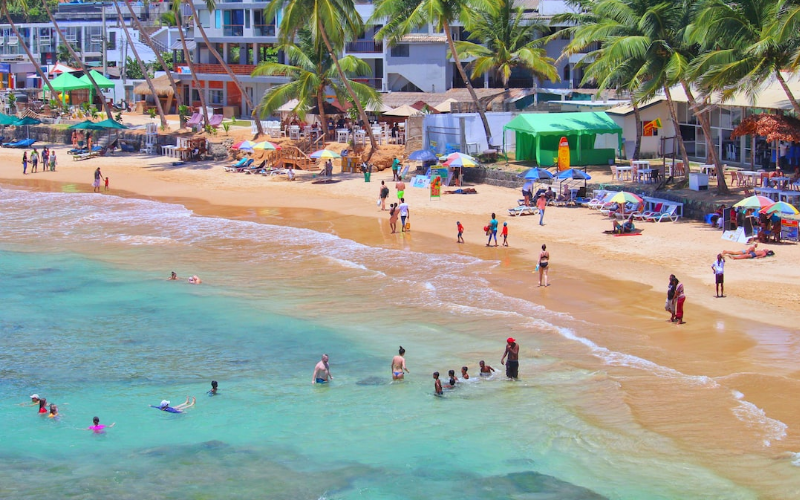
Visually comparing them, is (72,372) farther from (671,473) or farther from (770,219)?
(770,219)

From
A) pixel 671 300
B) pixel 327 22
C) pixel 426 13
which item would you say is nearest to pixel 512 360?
pixel 671 300

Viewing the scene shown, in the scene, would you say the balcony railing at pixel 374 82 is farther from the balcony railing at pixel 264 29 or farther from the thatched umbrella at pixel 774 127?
the thatched umbrella at pixel 774 127

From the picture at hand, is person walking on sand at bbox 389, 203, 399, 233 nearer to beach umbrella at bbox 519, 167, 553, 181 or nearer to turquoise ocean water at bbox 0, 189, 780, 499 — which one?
turquoise ocean water at bbox 0, 189, 780, 499

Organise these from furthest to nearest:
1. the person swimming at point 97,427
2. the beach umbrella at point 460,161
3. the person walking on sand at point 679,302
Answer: the beach umbrella at point 460,161 → the person walking on sand at point 679,302 → the person swimming at point 97,427

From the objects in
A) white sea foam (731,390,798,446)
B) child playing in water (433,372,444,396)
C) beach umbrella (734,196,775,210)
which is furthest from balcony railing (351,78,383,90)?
white sea foam (731,390,798,446)

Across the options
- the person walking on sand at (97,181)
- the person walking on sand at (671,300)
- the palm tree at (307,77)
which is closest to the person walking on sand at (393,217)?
the person walking on sand at (671,300)

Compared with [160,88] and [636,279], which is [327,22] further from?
[160,88]

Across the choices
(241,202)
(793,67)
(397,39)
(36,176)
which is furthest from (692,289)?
(36,176)
